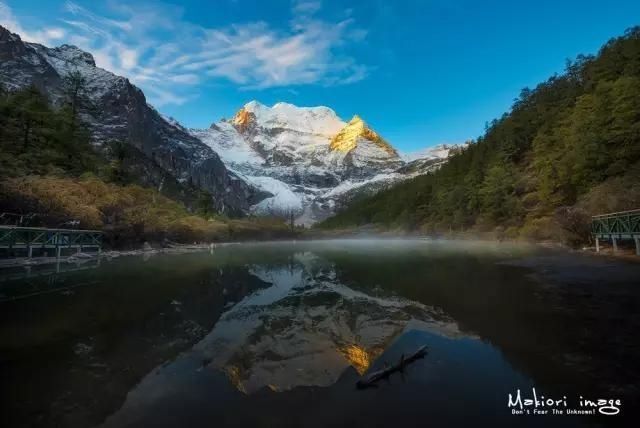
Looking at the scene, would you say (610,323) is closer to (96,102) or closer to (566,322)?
(566,322)

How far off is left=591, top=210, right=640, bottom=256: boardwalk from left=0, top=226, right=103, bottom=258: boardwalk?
50.8m

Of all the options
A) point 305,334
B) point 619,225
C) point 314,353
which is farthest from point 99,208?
point 619,225

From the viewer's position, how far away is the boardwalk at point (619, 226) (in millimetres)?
28750

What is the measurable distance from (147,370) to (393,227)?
143471 millimetres

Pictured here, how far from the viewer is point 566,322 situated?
13.1 metres

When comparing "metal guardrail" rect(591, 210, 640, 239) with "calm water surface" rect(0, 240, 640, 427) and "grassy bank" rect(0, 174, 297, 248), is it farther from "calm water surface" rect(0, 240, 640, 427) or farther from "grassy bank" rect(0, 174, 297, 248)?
"grassy bank" rect(0, 174, 297, 248)

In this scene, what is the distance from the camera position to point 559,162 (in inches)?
2271

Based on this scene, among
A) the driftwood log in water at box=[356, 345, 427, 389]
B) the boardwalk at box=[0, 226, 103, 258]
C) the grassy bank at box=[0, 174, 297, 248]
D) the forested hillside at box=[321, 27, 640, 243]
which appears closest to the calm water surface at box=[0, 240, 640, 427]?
the driftwood log in water at box=[356, 345, 427, 389]

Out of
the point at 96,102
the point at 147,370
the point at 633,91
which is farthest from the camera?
the point at 96,102

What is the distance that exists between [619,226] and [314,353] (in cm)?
3394

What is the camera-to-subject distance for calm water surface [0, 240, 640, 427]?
7.73 meters

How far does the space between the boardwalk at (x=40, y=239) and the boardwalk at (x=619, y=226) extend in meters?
50.8

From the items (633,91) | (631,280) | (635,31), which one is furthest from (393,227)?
(631,280)

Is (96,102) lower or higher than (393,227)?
higher
